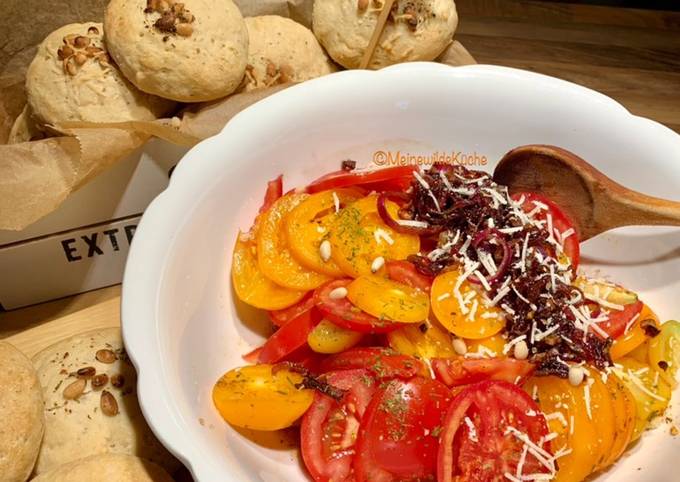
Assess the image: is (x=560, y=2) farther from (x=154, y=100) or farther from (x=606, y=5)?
(x=154, y=100)

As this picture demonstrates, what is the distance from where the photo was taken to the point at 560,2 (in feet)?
9.91

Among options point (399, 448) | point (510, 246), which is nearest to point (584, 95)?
point (510, 246)

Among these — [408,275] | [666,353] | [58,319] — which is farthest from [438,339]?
[58,319]

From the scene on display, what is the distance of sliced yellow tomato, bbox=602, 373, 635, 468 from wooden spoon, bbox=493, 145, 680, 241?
0.38m

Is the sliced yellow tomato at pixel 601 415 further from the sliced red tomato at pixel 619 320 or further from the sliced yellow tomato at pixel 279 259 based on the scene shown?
the sliced yellow tomato at pixel 279 259

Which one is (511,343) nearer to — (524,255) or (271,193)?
(524,255)

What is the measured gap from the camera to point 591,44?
9.31 ft

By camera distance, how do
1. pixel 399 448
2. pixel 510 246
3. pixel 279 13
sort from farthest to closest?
pixel 279 13 < pixel 510 246 < pixel 399 448

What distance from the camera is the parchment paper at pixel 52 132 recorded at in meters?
1.65

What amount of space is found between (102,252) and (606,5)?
2351 mm

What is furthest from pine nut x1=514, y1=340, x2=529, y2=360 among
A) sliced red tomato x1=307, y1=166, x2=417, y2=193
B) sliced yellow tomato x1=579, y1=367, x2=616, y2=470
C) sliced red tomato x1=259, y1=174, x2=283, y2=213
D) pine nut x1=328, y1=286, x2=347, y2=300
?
sliced red tomato x1=259, y1=174, x2=283, y2=213

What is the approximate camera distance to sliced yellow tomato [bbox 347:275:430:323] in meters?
1.41

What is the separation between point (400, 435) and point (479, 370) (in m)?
0.22

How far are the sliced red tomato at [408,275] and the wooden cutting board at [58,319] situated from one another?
815 millimetres
